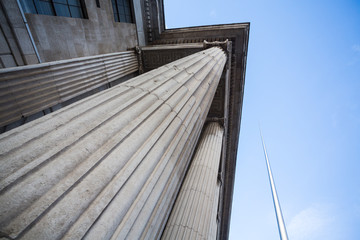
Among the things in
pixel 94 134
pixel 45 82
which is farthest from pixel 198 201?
pixel 45 82

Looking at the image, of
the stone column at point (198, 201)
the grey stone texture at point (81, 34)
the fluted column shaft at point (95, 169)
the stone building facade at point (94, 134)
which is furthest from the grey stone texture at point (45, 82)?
the stone column at point (198, 201)

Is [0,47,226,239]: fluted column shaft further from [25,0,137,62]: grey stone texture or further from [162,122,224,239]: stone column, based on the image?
[25,0,137,62]: grey stone texture

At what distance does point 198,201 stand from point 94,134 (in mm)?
7530

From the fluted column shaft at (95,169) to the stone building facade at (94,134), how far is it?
1 centimetres

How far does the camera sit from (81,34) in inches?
415

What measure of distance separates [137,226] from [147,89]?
9.92 ft

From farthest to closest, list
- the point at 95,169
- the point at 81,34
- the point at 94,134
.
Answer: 1. the point at 81,34
2. the point at 94,134
3. the point at 95,169

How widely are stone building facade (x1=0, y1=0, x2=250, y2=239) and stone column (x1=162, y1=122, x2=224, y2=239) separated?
6 cm

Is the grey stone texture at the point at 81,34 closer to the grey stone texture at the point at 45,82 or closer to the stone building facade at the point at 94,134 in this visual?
the stone building facade at the point at 94,134

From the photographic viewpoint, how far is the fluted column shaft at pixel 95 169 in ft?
5.67

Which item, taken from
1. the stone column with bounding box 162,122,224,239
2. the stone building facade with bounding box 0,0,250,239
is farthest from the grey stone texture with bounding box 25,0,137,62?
the stone column with bounding box 162,122,224,239

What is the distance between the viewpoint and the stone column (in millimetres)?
7449

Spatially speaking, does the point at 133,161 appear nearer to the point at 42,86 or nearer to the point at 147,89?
the point at 147,89

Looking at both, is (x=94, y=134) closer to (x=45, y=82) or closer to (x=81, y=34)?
(x=45, y=82)
